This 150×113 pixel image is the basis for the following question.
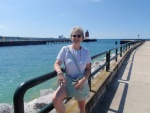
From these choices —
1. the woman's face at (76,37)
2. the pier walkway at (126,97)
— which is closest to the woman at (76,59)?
the woman's face at (76,37)

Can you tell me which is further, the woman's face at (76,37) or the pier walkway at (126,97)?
A: the pier walkway at (126,97)

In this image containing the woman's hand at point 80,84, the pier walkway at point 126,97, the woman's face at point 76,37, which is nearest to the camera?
the woman's hand at point 80,84

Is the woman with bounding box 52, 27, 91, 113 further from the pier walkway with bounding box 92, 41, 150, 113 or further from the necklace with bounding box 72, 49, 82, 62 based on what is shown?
the pier walkway with bounding box 92, 41, 150, 113

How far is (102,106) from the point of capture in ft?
17.1

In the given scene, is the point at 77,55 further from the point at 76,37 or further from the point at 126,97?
the point at 126,97

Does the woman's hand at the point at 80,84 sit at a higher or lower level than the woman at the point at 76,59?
lower

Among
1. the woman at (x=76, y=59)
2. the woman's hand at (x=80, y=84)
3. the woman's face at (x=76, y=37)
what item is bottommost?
the woman's hand at (x=80, y=84)

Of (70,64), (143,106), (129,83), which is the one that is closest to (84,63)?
(70,64)

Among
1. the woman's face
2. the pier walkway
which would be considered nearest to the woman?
the woman's face

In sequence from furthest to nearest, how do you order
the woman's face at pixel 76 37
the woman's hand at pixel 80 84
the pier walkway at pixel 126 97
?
the pier walkway at pixel 126 97 < the woman's face at pixel 76 37 < the woman's hand at pixel 80 84

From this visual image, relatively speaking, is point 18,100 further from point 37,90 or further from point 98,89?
point 37,90

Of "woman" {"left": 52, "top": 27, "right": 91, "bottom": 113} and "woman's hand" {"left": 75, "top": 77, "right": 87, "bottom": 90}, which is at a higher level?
"woman" {"left": 52, "top": 27, "right": 91, "bottom": 113}

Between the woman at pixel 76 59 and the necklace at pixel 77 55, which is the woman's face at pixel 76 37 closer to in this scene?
the woman at pixel 76 59

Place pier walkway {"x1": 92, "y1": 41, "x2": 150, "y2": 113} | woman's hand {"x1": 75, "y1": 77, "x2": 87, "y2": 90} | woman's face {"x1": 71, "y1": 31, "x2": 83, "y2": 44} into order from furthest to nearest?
pier walkway {"x1": 92, "y1": 41, "x2": 150, "y2": 113} < woman's face {"x1": 71, "y1": 31, "x2": 83, "y2": 44} < woman's hand {"x1": 75, "y1": 77, "x2": 87, "y2": 90}
